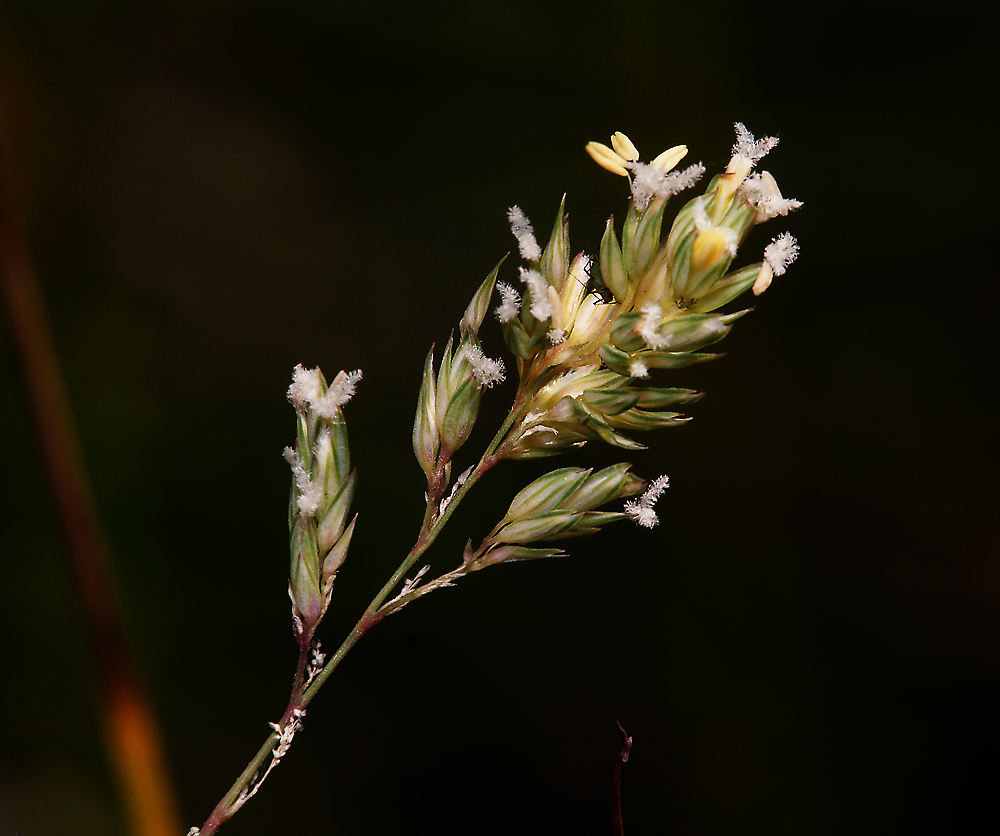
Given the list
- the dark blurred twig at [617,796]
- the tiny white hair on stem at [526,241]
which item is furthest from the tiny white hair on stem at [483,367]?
the dark blurred twig at [617,796]

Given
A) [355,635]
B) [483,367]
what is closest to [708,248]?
[483,367]

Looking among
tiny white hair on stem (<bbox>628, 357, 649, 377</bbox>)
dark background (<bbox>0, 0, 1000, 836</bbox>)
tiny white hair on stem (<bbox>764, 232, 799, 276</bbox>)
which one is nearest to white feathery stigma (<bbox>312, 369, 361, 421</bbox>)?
tiny white hair on stem (<bbox>628, 357, 649, 377</bbox>)

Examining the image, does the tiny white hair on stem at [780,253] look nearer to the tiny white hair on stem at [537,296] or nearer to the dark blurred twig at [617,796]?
the tiny white hair on stem at [537,296]

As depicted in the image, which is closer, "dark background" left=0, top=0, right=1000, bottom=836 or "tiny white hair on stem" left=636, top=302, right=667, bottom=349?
"tiny white hair on stem" left=636, top=302, right=667, bottom=349

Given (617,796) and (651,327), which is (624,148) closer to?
(651,327)

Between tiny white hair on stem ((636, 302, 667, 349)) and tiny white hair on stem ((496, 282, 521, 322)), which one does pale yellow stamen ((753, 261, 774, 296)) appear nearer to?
tiny white hair on stem ((636, 302, 667, 349))
